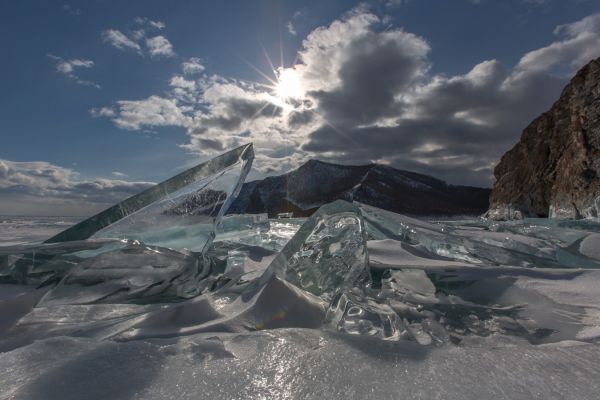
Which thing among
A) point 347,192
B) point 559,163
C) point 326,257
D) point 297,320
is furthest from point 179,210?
point 347,192

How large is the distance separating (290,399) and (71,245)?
1.45 meters

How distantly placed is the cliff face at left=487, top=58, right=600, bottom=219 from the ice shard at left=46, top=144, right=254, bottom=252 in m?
10.1

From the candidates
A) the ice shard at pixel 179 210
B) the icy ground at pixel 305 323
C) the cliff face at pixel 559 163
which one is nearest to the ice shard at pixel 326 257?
the icy ground at pixel 305 323

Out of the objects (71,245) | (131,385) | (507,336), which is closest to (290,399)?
(131,385)

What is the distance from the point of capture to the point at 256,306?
101 cm

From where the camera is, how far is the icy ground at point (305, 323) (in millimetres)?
560

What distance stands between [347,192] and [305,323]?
311 ft

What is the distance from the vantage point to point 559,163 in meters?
13.2

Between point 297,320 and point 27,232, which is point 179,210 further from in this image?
point 27,232

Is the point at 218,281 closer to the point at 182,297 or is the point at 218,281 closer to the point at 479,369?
the point at 182,297

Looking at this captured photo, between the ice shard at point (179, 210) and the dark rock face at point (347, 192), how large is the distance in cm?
7399

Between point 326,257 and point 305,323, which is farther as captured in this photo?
point 326,257

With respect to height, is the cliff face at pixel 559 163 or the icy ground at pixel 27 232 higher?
the cliff face at pixel 559 163

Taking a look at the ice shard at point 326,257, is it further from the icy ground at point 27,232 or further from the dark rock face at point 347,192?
the dark rock face at point 347,192
